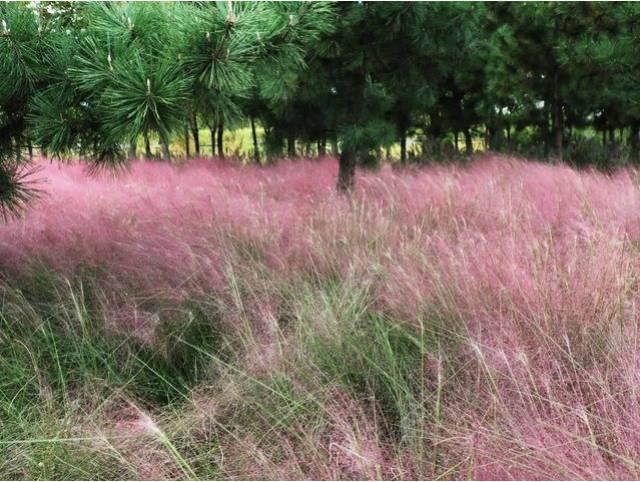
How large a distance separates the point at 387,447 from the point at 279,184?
566cm

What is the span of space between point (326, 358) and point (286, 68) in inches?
67.2

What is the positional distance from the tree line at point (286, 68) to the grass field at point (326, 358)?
0.74 metres

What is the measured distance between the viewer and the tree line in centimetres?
220

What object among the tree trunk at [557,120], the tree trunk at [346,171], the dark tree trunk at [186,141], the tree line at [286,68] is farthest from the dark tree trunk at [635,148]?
the dark tree trunk at [186,141]

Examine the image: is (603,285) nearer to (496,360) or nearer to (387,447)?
(496,360)

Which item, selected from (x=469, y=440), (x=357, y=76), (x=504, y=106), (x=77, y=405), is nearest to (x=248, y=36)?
(x=77, y=405)

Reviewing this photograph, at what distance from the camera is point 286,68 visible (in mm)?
3100

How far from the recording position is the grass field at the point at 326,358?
1584mm

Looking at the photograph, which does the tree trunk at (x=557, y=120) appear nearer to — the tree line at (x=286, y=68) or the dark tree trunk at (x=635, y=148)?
the tree line at (x=286, y=68)

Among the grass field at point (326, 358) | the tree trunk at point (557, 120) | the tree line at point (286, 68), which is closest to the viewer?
the grass field at point (326, 358)

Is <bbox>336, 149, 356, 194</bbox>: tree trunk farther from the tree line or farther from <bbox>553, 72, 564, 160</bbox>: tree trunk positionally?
<bbox>553, 72, 564, 160</bbox>: tree trunk

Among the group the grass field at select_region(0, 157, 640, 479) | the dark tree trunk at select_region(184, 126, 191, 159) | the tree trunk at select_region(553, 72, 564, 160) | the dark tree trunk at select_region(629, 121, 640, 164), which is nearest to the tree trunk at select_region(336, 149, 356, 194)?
the dark tree trunk at select_region(184, 126, 191, 159)

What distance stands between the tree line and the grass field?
2.43 feet

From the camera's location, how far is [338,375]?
1921 mm
